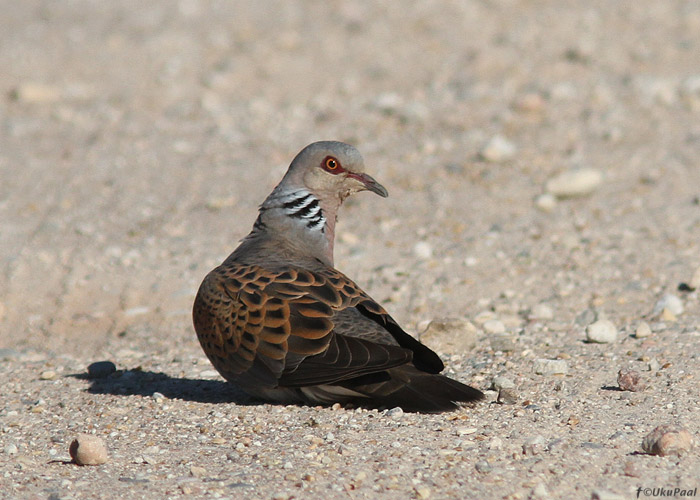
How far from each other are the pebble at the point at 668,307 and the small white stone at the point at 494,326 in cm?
108

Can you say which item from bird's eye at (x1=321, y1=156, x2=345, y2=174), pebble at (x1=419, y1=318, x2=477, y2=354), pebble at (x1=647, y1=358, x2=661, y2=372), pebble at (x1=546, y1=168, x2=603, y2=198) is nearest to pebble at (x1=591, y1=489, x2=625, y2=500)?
pebble at (x1=647, y1=358, x2=661, y2=372)

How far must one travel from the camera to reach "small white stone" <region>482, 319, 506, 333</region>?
7023 millimetres

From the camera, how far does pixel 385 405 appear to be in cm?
536

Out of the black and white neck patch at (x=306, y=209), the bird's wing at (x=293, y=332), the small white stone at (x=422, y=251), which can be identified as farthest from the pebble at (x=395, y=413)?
the small white stone at (x=422, y=251)

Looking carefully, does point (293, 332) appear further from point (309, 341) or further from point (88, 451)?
point (88, 451)

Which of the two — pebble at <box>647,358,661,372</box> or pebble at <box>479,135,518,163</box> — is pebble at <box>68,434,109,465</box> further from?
pebble at <box>479,135,518,163</box>

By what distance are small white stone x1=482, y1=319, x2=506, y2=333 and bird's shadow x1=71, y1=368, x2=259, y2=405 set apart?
5.95 ft

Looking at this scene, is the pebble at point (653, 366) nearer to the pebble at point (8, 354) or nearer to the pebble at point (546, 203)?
the pebble at point (546, 203)

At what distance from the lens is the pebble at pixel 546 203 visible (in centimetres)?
959

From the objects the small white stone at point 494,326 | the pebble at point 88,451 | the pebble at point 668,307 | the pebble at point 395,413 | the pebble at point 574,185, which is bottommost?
the pebble at point 88,451

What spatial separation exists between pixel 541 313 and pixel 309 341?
104 inches

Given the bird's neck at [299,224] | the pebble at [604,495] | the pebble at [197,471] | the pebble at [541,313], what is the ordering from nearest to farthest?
the pebble at [604,495] < the pebble at [197,471] < the bird's neck at [299,224] < the pebble at [541,313]

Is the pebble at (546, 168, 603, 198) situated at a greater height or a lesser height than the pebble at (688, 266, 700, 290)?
greater

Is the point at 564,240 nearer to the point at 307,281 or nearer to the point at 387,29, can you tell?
the point at 307,281
